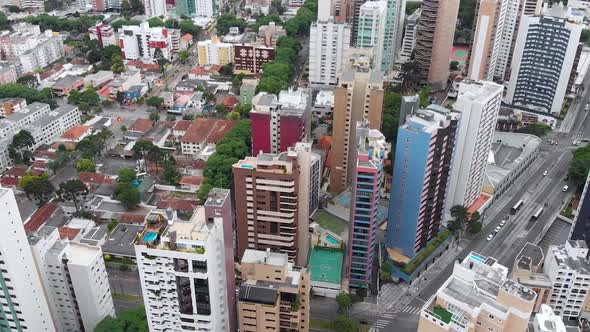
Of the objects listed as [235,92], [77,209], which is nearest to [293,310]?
[77,209]

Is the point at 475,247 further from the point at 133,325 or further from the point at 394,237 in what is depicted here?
the point at 133,325

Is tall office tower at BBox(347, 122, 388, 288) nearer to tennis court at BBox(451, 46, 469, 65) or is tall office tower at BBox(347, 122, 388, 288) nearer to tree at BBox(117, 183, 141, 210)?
tree at BBox(117, 183, 141, 210)

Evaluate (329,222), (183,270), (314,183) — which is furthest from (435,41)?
(183,270)

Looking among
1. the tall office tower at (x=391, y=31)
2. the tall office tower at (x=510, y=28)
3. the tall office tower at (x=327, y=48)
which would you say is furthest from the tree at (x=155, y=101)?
the tall office tower at (x=510, y=28)

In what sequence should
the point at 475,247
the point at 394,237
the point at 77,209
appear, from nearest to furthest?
1. the point at 394,237
2. the point at 475,247
3. the point at 77,209

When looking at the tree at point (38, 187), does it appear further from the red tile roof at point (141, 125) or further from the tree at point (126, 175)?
the red tile roof at point (141, 125)

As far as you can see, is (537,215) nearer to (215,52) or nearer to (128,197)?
(128,197)
